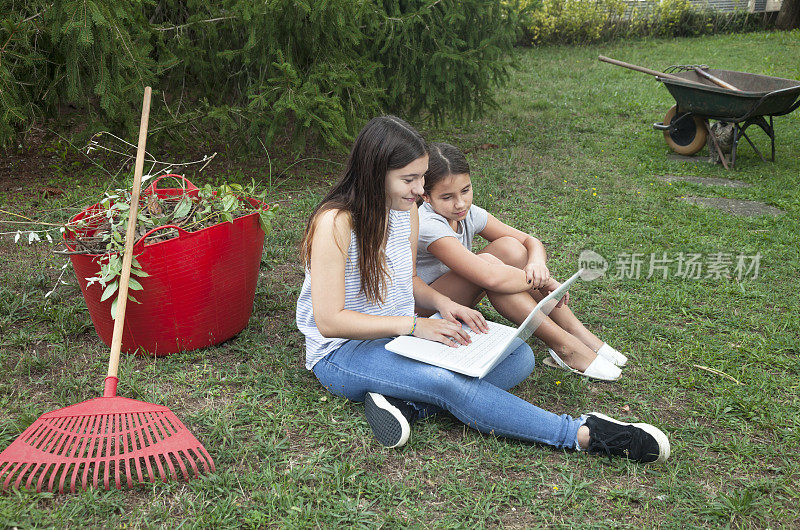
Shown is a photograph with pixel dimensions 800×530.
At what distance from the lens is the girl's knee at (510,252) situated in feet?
9.02

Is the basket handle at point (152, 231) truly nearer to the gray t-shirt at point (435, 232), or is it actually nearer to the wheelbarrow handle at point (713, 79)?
the gray t-shirt at point (435, 232)

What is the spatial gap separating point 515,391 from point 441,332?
0.53 meters

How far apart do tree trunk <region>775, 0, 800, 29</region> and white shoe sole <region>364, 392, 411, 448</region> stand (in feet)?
42.8

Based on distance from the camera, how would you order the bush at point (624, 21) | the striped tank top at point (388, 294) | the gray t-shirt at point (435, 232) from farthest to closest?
the bush at point (624, 21), the gray t-shirt at point (435, 232), the striped tank top at point (388, 294)

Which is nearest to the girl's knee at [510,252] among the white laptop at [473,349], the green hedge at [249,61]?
the white laptop at [473,349]

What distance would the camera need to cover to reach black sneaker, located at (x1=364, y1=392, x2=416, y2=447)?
6.99ft

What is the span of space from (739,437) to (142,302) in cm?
224

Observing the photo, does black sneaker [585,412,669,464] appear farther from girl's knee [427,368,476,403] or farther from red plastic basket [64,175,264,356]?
red plastic basket [64,175,264,356]

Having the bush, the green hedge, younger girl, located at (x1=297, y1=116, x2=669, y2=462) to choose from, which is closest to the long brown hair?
younger girl, located at (x1=297, y1=116, x2=669, y2=462)

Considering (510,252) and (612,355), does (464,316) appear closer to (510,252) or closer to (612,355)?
(510,252)

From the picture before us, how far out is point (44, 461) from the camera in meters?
1.87

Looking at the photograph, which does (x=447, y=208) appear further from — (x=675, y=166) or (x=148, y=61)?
(x=675, y=166)

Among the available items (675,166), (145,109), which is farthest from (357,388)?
(675,166)

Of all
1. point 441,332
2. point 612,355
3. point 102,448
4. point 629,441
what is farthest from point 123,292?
point 612,355
